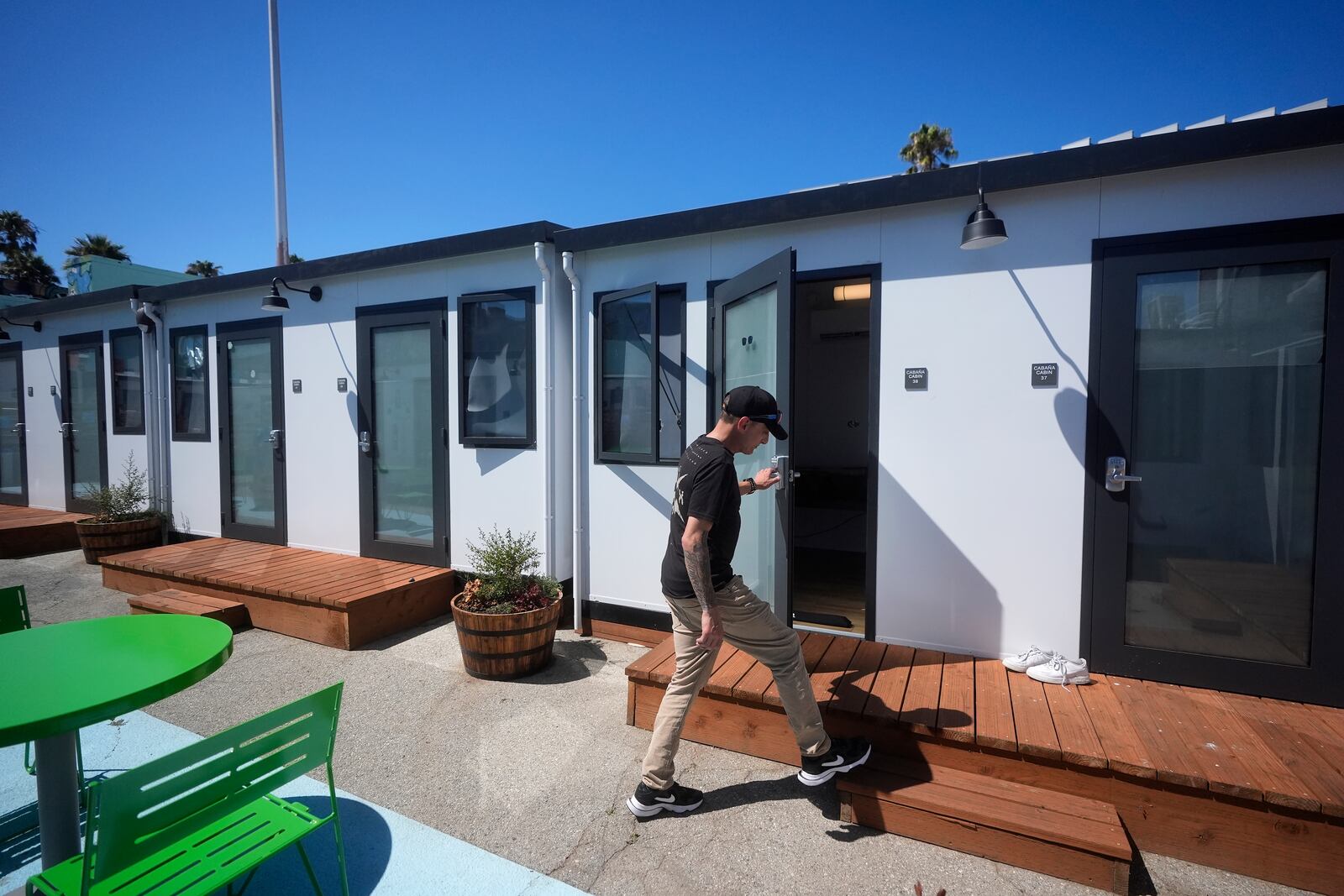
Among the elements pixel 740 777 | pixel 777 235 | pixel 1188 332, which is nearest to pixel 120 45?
pixel 777 235

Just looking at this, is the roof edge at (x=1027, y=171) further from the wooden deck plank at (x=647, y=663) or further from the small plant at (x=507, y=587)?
the wooden deck plank at (x=647, y=663)

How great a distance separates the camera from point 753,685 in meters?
2.84

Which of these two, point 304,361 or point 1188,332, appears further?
point 304,361

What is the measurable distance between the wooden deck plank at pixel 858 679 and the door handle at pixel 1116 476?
1.43m

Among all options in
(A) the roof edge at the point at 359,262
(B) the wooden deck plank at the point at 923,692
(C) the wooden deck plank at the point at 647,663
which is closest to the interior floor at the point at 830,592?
(B) the wooden deck plank at the point at 923,692

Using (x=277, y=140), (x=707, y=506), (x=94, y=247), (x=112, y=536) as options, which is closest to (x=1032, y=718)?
(x=707, y=506)

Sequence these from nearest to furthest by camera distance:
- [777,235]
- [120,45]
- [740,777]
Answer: [740,777]
[777,235]
[120,45]

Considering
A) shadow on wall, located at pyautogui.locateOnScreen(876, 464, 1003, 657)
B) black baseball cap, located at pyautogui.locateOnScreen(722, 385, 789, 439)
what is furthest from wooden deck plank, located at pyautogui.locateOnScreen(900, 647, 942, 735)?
black baseball cap, located at pyautogui.locateOnScreen(722, 385, 789, 439)

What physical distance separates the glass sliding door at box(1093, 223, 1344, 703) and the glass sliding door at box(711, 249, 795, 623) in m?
1.62

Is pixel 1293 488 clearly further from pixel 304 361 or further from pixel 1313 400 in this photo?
pixel 304 361

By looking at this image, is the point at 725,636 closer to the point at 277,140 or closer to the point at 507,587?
the point at 507,587

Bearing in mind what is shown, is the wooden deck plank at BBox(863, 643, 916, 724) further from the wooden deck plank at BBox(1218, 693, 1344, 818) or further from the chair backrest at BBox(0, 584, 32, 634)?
the chair backrest at BBox(0, 584, 32, 634)

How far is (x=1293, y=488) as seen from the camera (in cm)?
279

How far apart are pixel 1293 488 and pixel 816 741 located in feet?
8.33
